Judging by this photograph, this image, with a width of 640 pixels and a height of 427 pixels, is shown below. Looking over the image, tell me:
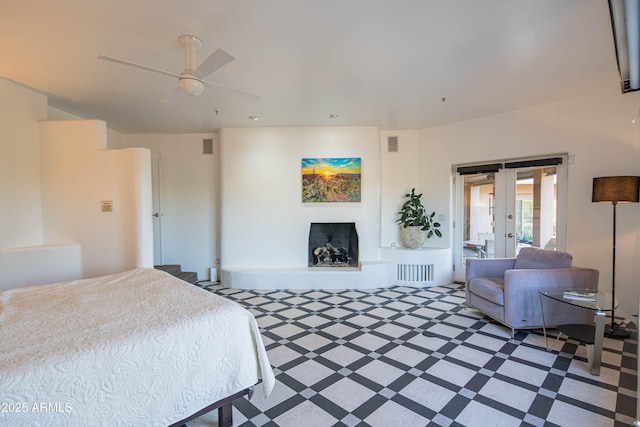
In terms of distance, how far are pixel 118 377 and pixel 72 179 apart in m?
3.60

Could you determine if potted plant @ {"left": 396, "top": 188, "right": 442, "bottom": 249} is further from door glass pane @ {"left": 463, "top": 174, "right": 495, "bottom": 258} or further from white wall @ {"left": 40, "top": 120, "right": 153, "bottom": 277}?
white wall @ {"left": 40, "top": 120, "right": 153, "bottom": 277}

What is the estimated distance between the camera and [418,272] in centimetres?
519

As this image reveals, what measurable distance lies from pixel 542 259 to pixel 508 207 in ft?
4.98

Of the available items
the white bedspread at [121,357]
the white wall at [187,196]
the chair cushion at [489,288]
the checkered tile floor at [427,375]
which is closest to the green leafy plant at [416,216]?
the chair cushion at [489,288]

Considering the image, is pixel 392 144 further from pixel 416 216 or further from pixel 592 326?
pixel 592 326

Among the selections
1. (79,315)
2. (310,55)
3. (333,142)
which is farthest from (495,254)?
(79,315)

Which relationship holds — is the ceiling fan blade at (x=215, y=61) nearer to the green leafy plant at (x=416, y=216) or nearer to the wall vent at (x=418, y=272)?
the green leafy plant at (x=416, y=216)

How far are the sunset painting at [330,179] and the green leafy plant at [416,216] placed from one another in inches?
35.9

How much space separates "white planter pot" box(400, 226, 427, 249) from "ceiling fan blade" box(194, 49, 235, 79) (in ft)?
13.5

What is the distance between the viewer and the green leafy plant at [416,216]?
17.4 feet

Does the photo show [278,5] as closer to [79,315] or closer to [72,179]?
[79,315]

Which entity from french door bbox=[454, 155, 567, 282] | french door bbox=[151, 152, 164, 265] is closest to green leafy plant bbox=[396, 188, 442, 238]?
french door bbox=[454, 155, 567, 282]

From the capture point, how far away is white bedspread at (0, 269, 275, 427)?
1.25 meters

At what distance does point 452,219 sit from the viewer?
5.39 meters
